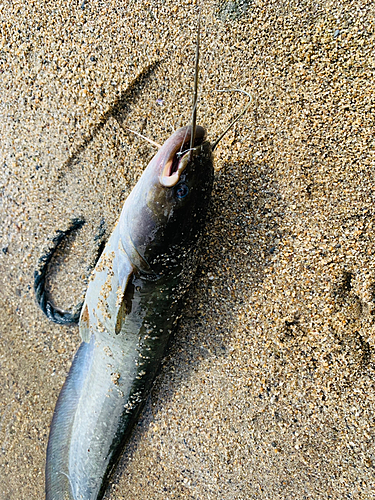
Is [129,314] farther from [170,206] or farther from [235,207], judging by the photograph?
[235,207]

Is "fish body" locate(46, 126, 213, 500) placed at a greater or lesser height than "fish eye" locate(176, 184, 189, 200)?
lesser

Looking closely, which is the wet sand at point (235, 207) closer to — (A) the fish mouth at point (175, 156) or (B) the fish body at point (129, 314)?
(B) the fish body at point (129, 314)

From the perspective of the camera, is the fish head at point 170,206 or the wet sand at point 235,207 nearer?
the fish head at point 170,206

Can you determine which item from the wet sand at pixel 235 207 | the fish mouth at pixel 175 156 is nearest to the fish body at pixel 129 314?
the fish mouth at pixel 175 156

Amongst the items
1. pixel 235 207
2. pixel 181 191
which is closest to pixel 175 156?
pixel 181 191

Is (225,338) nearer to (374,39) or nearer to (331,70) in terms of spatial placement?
(331,70)

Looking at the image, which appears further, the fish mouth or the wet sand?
the wet sand

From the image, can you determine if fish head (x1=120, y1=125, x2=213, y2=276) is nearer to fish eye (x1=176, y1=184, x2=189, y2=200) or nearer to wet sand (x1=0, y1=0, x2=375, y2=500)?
fish eye (x1=176, y1=184, x2=189, y2=200)

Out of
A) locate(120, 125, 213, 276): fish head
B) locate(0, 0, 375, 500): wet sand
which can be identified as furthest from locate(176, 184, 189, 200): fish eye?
locate(0, 0, 375, 500): wet sand
